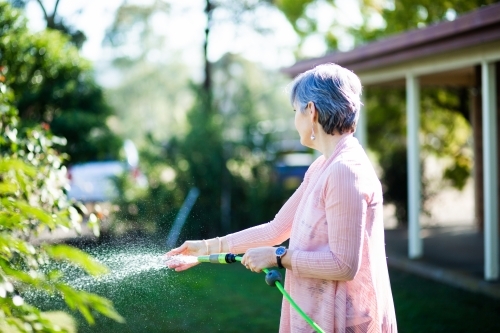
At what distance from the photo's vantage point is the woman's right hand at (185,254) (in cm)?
274

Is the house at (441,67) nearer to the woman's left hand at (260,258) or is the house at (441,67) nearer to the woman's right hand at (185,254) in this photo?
the woman's right hand at (185,254)

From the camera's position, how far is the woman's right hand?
9.00 feet

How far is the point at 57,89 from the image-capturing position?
34.8 feet

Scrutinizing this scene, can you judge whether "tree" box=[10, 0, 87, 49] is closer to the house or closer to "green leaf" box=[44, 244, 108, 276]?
the house

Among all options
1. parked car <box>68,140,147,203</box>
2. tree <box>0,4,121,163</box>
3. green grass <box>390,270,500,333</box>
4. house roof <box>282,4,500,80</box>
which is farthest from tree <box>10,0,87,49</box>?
green grass <box>390,270,500,333</box>

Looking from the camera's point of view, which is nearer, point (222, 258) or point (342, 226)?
point (342, 226)

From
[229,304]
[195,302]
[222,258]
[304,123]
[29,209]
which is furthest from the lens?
[229,304]

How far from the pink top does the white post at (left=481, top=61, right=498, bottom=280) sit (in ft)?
16.1

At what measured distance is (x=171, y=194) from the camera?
1109 cm

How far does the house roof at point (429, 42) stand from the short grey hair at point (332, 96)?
181 inches

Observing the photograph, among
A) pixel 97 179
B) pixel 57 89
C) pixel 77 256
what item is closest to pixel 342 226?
pixel 77 256

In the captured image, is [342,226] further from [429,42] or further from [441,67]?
[441,67]

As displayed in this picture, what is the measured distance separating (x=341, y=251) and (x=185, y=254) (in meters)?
0.85

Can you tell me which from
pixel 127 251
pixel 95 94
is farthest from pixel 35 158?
pixel 95 94
